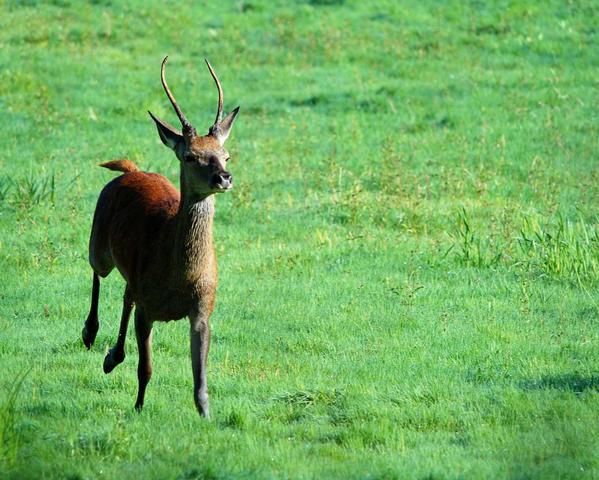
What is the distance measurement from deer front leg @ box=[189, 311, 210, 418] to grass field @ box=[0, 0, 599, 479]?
0.16 metres

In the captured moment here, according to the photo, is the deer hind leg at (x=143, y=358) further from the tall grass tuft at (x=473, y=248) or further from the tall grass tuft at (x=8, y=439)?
the tall grass tuft at (x=473, y=248)

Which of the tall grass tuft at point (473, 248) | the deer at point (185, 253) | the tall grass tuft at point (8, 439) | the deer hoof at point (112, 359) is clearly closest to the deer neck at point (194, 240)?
the deer at point (185, 253)

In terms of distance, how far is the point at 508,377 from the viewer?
8969mm

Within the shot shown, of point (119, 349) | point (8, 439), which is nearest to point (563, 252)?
point (119, 349)

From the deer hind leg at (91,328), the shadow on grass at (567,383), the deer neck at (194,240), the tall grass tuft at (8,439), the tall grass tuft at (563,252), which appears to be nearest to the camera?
the tall grass tuft at (8,439)

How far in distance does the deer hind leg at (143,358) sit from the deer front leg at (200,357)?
36cm

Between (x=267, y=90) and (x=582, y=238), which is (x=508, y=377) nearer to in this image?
(x=582, y=238)

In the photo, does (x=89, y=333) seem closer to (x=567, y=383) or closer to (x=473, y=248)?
(x=567, y=383)

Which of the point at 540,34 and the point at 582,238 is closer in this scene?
the point at 582,238

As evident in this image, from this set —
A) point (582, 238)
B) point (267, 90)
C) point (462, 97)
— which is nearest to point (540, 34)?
point (462, 97)

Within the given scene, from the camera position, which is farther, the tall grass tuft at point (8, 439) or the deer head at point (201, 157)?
the deer head at point (201, 157)

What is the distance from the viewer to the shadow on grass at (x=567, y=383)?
28.3 ft

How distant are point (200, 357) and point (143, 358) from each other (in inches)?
17.8

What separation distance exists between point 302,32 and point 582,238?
39.6 ft
